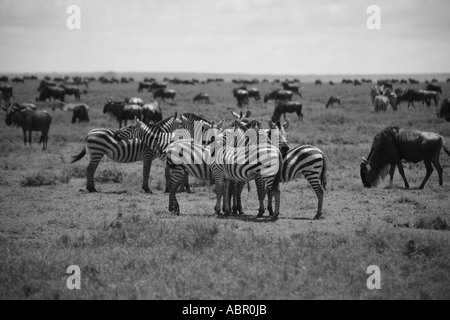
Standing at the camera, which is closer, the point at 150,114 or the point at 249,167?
the point at 249,167

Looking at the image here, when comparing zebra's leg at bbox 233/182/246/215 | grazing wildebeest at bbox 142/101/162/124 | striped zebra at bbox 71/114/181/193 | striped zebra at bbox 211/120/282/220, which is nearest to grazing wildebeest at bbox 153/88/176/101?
grazing wildebeest at bbox 142/101/162/124

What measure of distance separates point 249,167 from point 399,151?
19.4ft

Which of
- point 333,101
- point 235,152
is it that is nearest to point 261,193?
point 235,152

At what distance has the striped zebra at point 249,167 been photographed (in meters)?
11.2

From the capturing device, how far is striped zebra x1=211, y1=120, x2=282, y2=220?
11180 millimetres

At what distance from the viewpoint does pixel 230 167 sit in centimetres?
1152

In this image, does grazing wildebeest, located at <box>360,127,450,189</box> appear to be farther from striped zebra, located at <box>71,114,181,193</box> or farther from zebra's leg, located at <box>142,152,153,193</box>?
zebra's leg, located at <box>142,152,153,193</box>

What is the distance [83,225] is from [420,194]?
8.35 metres

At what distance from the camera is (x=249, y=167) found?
11.2 m

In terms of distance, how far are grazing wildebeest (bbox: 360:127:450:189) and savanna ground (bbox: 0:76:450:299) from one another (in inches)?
17.3

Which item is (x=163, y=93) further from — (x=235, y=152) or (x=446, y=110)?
(x=235, y=152)

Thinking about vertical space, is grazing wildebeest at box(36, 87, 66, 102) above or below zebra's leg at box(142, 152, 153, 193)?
above

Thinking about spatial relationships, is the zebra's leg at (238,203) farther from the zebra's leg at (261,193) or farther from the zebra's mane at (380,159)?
the zebra's mane at (380,159)
